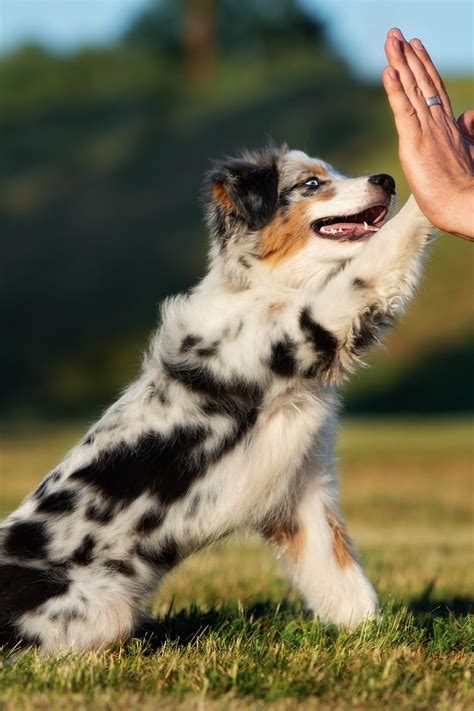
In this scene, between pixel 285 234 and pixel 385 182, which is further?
pixel 285 234

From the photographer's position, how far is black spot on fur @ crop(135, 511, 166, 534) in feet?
16.2

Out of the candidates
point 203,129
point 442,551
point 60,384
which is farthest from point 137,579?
point 203,129

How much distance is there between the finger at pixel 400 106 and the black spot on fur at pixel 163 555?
2158mm

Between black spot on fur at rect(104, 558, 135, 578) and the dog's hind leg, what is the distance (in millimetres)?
843

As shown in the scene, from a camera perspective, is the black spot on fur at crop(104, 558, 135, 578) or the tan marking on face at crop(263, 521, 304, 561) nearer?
the black spot on fur at crop(104, 558, 135, 578)

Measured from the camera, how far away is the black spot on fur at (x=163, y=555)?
16.3ft

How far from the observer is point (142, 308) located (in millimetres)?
32656

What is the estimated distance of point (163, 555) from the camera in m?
5.03

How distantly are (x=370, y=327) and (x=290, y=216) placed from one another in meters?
1.03

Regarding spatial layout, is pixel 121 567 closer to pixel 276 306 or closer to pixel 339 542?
pixel 339 542

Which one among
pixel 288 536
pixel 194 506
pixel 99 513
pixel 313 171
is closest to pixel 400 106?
pixel 313 171

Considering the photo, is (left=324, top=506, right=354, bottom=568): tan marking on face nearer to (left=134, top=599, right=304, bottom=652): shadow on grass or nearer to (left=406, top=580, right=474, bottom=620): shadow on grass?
(left=134, top=599, right=304, bottom=652): shadow on grass

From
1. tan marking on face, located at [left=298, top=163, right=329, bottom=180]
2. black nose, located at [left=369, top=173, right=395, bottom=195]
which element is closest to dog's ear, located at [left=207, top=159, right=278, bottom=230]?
tan marking on face, located at [left=298, top=163, right=329, bottom=180]

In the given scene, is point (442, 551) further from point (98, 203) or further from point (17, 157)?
point (17, 157)
